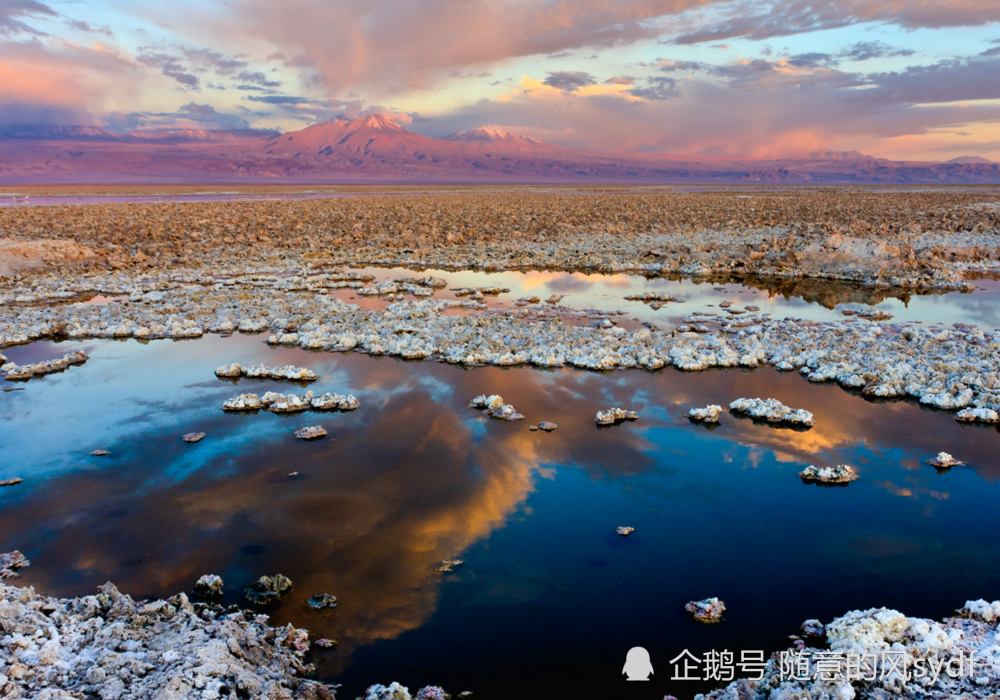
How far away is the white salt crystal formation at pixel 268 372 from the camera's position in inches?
349

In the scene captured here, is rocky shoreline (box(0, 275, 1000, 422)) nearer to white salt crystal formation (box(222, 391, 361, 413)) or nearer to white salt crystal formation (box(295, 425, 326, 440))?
white salt crystal formation (box(222, 391, 361, 413))

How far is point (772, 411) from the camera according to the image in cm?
749

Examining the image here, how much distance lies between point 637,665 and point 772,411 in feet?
15.1

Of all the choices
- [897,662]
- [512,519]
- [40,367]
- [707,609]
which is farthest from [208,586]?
[40,367]

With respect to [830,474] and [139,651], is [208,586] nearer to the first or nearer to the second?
[139,651]

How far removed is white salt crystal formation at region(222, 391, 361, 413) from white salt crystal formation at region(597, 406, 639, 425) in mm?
3231

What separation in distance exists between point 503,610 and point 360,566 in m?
Answer: 1.28

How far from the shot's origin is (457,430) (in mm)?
7234

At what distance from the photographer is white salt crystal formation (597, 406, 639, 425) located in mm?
7371

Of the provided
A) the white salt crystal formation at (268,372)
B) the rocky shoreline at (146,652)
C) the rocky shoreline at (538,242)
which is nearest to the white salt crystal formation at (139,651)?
the rocky shoreline at (146,652)

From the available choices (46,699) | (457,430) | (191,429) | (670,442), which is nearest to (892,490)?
(670,442)

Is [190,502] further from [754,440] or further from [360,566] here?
[754,440]

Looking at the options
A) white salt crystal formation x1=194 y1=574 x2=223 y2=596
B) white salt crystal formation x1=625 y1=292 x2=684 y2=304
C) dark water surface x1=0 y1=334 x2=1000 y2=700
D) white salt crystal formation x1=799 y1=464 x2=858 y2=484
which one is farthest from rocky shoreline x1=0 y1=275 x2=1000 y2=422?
white salt crystal formation x1=194 y1=574 x2=223 y2=596

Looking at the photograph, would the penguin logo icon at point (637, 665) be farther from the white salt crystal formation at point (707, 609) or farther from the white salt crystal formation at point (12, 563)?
the white salt crystal formation at point (12, 563)
